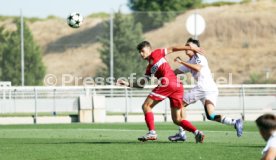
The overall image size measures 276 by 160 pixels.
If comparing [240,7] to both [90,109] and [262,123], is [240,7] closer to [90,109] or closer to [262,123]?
[90,109]

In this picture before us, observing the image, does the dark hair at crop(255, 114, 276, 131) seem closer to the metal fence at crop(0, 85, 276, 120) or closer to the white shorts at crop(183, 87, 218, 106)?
the white shorts at crop(183, 87, 218, 106)

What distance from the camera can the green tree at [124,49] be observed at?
172 ft

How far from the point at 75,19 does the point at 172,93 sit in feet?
20.9

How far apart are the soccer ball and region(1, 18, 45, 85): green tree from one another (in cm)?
2685

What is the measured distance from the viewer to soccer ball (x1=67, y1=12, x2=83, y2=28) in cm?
2126

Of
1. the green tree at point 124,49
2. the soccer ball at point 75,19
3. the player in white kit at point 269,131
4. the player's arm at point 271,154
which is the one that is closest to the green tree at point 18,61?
the green tree at point 124,49

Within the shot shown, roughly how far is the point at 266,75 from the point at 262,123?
5734 cm

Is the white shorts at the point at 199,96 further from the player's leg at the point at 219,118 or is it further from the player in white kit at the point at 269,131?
the player in white kit at the point at 269,131

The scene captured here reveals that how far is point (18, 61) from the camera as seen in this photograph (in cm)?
4988

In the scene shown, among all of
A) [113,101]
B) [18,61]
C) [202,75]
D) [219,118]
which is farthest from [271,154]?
[18,61]

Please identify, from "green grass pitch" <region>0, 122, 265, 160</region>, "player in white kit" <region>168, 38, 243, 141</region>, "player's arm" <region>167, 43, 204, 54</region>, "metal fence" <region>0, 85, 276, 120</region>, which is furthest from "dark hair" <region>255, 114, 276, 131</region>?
"metal fence" <region>0, 85, 276, 120</region>

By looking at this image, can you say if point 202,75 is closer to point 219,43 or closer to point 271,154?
point 271,154

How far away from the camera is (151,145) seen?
14711mm

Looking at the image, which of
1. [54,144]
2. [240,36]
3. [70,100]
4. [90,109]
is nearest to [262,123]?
[54,144]
